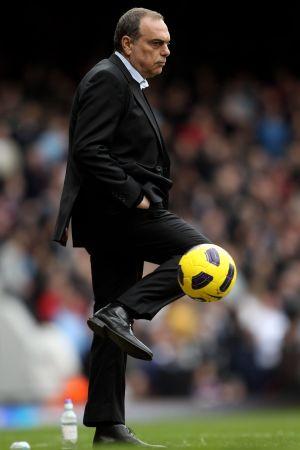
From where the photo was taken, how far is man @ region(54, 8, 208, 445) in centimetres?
719

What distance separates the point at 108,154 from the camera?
723 centimetres

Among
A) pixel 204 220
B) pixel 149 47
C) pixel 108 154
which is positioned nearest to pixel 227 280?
pixel 108 154

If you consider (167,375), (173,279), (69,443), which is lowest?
(167,375)

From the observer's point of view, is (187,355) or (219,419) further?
(187,355)

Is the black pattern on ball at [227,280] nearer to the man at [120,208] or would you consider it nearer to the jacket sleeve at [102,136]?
the man at [120,208]

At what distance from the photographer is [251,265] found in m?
18.2

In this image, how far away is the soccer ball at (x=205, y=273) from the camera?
7.16 m

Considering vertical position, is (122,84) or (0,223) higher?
(122,84)

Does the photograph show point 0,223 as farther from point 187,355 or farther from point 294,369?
point 294,369

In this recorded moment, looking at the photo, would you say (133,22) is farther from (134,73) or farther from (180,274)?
(180,274)

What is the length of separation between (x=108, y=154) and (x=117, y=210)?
32 centimetres

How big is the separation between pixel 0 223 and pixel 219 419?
203 inches

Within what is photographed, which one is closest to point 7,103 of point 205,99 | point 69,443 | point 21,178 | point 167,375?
point 21,178

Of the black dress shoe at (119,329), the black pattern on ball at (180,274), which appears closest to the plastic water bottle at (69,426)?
the black dress shoe at (119,329)
